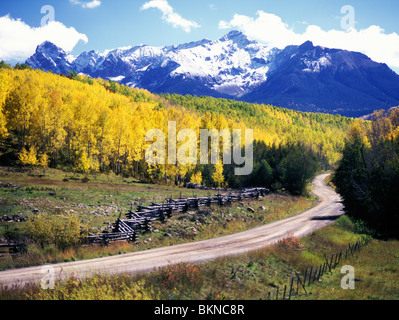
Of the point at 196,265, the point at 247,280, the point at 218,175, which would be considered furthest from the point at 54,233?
the point at 218,175

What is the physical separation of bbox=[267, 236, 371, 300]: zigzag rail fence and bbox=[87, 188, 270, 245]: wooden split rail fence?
1293cm

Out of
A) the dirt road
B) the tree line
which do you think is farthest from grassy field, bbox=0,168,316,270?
the tree line

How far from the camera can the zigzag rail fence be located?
15.4 meters

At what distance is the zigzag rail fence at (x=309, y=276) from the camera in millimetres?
→ 15423

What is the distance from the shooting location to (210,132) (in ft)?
237

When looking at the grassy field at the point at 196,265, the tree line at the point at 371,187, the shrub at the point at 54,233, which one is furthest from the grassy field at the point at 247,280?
the shrub at the point at 54,233

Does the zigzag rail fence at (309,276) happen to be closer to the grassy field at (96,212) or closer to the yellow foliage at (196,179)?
the grassy field at (96,212)

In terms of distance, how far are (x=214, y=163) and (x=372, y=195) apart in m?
38.8

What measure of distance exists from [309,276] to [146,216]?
15978mm

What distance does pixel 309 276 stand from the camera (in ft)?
59.8

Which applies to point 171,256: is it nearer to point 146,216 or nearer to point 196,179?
point 146,216
